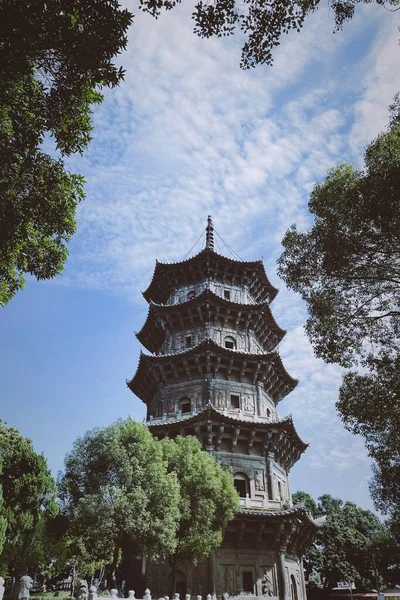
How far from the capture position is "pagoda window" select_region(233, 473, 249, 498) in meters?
23.4

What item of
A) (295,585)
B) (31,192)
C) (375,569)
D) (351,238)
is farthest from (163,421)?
(375,569)

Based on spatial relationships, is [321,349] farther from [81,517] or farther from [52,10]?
[52,10]

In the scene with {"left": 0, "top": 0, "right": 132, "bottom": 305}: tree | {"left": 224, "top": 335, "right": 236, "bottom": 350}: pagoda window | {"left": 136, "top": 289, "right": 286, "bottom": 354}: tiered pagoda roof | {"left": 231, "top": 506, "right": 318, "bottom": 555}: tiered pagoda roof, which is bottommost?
{"left": 231, "top": 506, "right": 318, "bottom": 555}: tiered pagoda roof

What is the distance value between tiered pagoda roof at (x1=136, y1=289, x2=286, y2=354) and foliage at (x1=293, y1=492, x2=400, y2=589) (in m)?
20.4

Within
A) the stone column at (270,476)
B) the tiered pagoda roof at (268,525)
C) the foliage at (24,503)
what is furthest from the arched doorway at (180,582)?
the foliage at (24,503)

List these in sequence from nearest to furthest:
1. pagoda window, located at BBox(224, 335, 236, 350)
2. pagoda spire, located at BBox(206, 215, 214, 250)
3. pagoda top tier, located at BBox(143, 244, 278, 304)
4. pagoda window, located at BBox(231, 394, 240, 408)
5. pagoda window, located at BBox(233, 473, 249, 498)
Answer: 1. pagoda window, located at BBox(233, 473, 249, 498)
2. pagoda window, located at BBox(231, 394, 240, 408)
3. pagoda window, located at BBox(224, 335, 236, 350)
4. pagoda top tier, located at BBox(143, 244, 278, 304)
5. pagoda spire, located at BBox(206, 215, 214, 250)

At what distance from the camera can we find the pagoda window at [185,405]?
26422 millimetres

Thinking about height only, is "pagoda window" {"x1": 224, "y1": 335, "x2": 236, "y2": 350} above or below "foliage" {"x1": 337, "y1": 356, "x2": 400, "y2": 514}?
above

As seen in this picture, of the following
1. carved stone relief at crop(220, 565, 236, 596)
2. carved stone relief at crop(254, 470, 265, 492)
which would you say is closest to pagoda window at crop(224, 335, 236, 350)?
carved stone relief at crop(254, 470, 265, 492)

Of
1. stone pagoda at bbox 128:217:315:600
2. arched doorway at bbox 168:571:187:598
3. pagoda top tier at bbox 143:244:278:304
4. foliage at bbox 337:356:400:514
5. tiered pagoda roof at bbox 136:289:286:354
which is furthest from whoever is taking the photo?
pagoda top tier at bbox 143:244:278:304

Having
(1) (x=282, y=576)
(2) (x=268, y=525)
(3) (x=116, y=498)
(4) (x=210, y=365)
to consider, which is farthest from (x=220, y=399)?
(3) (x=116, y=498)

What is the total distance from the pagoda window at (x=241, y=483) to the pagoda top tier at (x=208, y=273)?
42.3 feet

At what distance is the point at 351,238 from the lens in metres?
12.9

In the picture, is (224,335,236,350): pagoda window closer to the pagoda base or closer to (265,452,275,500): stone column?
(265,452,275,500): stone column
